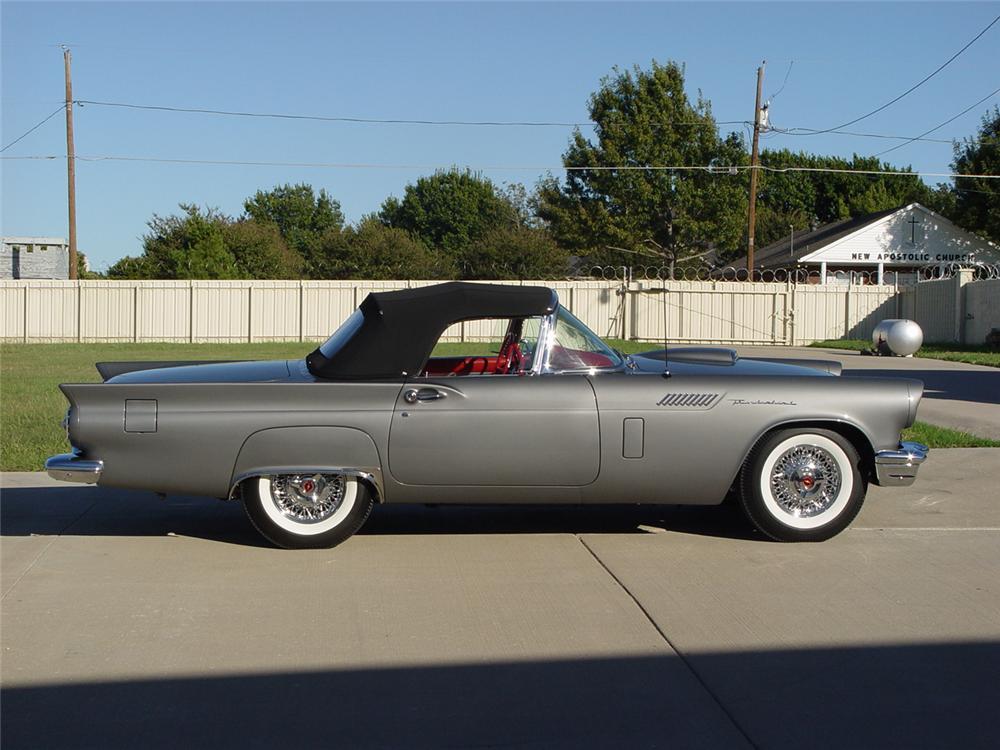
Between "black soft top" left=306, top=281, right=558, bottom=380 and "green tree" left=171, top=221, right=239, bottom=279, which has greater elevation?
"green tree" left=171, top=221, right=239, bottom=279

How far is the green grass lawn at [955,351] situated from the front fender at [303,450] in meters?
18.4

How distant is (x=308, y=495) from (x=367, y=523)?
992mm

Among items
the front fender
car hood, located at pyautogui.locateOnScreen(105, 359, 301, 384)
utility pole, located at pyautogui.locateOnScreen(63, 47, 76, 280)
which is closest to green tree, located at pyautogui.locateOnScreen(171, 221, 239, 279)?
utility pole, located at pyautogui.locateOnScreen(63, 47, 76, 280)

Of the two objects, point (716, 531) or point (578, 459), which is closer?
point (578, 459)

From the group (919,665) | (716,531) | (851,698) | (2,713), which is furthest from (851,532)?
(2,713)


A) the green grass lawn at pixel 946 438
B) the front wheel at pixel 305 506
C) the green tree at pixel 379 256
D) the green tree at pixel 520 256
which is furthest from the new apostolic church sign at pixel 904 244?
the front wheel at pixel 305 506

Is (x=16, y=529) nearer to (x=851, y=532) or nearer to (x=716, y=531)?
(x=716, y=531)

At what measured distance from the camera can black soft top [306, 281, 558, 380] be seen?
6344 mm

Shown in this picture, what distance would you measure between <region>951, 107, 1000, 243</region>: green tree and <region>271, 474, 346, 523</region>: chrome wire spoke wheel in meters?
44.3

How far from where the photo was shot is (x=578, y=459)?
244 inches

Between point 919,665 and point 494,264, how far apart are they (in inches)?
2074

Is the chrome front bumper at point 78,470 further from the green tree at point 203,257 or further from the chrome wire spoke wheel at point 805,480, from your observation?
the green tree at point 203,257

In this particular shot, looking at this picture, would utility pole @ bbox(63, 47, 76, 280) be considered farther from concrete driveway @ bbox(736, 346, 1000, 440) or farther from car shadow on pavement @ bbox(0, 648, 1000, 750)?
car shadow on pavement @ bbox(0, 648, 1000, 750)

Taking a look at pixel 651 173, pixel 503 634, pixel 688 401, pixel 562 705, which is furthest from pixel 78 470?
pixel 651 173
